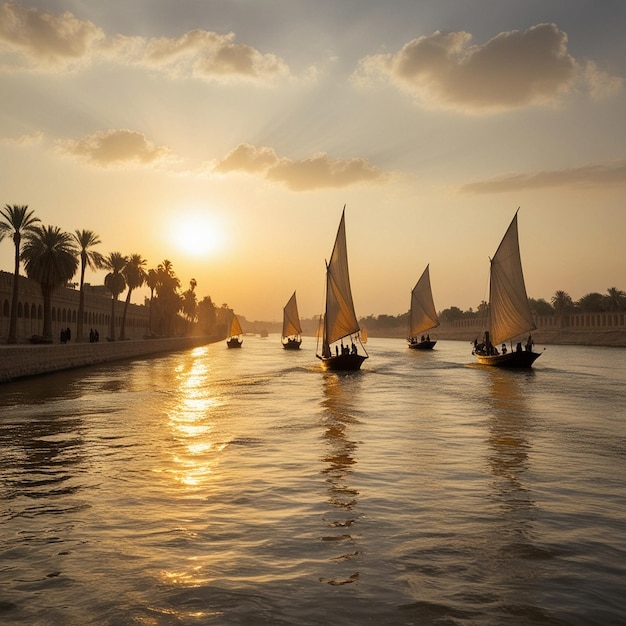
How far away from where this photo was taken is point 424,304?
301ft

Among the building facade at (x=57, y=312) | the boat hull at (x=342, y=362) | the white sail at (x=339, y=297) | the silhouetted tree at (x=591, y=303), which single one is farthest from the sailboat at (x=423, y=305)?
the silhouetted tree at (x=591, y=303)

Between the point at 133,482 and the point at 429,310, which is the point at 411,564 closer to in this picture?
the point at 133,482

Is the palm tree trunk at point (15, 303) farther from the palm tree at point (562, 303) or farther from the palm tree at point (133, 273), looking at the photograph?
the palm tree at point (562, 303)

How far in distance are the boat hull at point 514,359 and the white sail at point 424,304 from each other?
3433 cm

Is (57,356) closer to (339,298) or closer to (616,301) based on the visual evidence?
(339,298)

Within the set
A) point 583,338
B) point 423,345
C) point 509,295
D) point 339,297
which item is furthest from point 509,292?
point 583,338

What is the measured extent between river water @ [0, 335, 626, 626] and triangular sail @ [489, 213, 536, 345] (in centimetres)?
2774

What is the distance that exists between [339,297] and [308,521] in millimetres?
36569

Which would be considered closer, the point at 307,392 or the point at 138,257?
the point at 307,392

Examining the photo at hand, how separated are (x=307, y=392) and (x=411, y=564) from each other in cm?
2700

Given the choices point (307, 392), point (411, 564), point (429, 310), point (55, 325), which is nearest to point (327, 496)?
point (411, 564)

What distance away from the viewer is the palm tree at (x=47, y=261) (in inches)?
2215

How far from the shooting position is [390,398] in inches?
1246

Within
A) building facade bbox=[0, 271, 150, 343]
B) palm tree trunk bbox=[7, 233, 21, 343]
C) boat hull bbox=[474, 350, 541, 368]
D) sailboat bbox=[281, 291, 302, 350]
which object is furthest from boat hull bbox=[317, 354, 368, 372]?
sailboat bbox=[281, 291, 302, 350]
